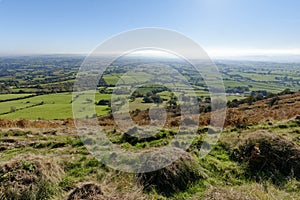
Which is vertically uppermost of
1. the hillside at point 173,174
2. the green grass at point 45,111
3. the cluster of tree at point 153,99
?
the hillside at point 173,174

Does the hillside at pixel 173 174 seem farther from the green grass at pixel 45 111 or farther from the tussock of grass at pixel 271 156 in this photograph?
the green grass at pixel 45 111

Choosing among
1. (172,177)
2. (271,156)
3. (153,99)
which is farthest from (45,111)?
(271,156)

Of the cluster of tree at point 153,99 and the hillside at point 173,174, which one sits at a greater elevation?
the hillside at point 173,174

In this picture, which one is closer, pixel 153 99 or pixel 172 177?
pixel 172 177

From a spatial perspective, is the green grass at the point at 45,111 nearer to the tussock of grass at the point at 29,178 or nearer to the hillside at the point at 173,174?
the hillside at the point at 173,174

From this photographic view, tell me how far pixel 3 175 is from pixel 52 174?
107cm

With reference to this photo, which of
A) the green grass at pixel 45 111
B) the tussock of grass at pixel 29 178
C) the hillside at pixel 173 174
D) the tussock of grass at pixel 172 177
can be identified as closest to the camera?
the tussock of grass at pixel 29 178

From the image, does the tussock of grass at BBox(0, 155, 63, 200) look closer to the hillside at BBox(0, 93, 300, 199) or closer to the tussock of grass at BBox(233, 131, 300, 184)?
the hillside at BBox(0, 93, 300, 199)

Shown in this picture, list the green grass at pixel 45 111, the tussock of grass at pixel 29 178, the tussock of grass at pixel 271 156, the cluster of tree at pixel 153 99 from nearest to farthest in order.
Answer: the tussock of grass at pixel 29 178 → the tussock of grass at pixel 271 156 → the green grass at pixel 45 111 → the cluster of tree at pixel 153 99

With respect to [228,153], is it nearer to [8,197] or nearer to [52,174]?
[52,174]

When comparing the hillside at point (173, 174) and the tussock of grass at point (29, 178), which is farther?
the hillside at point (173, 174)

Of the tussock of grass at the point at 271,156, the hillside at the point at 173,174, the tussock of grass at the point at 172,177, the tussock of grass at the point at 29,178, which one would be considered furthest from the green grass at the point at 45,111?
the tussock of grass at the point at 172,177

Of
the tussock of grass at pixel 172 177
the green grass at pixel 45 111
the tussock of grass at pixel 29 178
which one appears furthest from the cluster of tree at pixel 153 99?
the tussock of grass at pixel 29 178

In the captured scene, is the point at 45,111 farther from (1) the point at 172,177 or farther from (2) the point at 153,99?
(1) the point at 172,177
